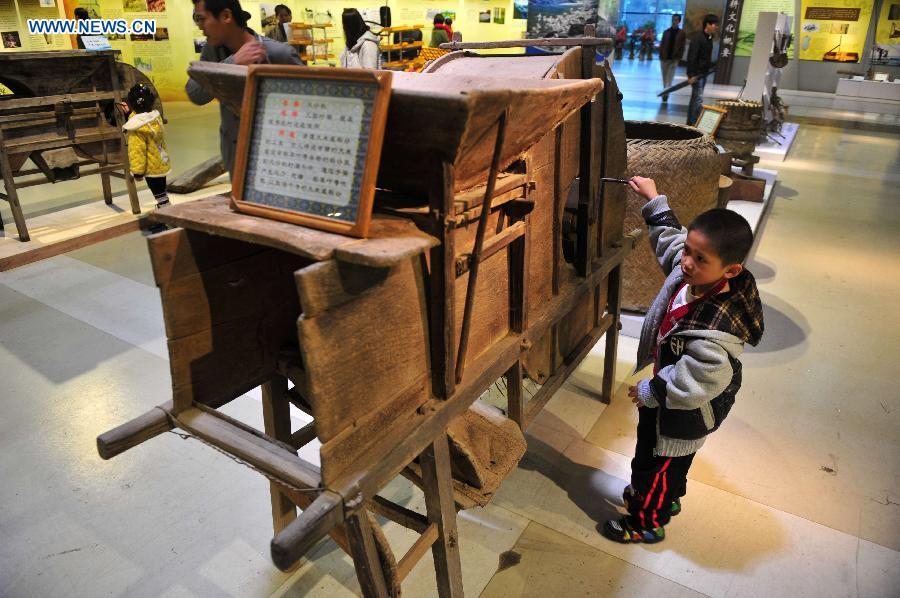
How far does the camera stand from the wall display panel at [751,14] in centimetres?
1265

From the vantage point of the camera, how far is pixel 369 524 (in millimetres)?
1434

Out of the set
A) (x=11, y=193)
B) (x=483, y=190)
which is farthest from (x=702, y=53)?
(x=483, y=190)

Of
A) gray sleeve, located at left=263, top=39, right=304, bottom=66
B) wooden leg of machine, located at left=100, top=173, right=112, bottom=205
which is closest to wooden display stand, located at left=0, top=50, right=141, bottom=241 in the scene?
wooden leg of machine, located at left=100, top=173, right=112, bottom=205

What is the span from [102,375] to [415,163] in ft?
8.98

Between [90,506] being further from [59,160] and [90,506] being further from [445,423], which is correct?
[59,160]

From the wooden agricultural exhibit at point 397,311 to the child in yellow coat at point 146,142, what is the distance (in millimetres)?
4032

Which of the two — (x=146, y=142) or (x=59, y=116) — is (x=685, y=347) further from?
(x=59, y=116)

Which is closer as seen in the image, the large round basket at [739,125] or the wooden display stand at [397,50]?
the large round basket at [739,125]

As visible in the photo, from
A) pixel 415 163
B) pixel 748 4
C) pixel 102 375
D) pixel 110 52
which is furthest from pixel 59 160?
pixel 748 4

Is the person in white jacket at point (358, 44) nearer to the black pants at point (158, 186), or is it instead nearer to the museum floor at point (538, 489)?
the black pants at point (158, 186)

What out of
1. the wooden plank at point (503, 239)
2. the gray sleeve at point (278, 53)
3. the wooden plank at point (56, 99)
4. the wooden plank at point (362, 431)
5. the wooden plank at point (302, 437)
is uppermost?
the gray sleeve at point (278, 53)

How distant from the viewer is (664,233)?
230 centimetres
